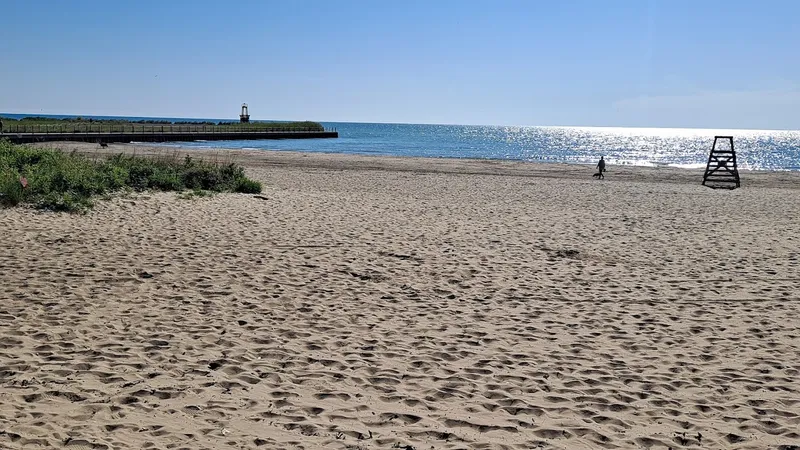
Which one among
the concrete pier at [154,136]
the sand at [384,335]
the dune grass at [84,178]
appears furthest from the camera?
the concrete pier at [154,136]

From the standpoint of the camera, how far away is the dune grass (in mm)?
12703

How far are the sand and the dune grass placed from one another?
74 cm

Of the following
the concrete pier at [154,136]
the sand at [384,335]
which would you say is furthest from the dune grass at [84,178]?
the concrete pier at [154,136]

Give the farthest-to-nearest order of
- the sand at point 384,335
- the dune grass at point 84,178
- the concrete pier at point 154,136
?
the concrete pier at point 154,136
the dune grass at point 84,178
the sand at point 384,335

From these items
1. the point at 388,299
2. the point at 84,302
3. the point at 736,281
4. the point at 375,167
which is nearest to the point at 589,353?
the point at 388,299

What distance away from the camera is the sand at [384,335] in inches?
179

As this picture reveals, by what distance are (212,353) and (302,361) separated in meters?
0.82

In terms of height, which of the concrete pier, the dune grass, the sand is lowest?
the sand

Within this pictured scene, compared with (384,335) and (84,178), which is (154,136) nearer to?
(84,178)

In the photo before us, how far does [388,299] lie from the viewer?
25.7 feet

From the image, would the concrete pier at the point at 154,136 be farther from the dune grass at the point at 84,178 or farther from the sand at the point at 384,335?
the sand at the point at 384,335

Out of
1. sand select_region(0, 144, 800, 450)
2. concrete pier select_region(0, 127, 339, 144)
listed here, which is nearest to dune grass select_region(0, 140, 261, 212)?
sand select_region(0, 144, 800, 450)

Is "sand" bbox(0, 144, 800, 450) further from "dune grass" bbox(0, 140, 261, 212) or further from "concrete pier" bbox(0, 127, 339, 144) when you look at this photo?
"concrete pier" bbox(0, 127, 339, 144)

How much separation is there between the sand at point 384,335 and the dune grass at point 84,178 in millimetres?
740
